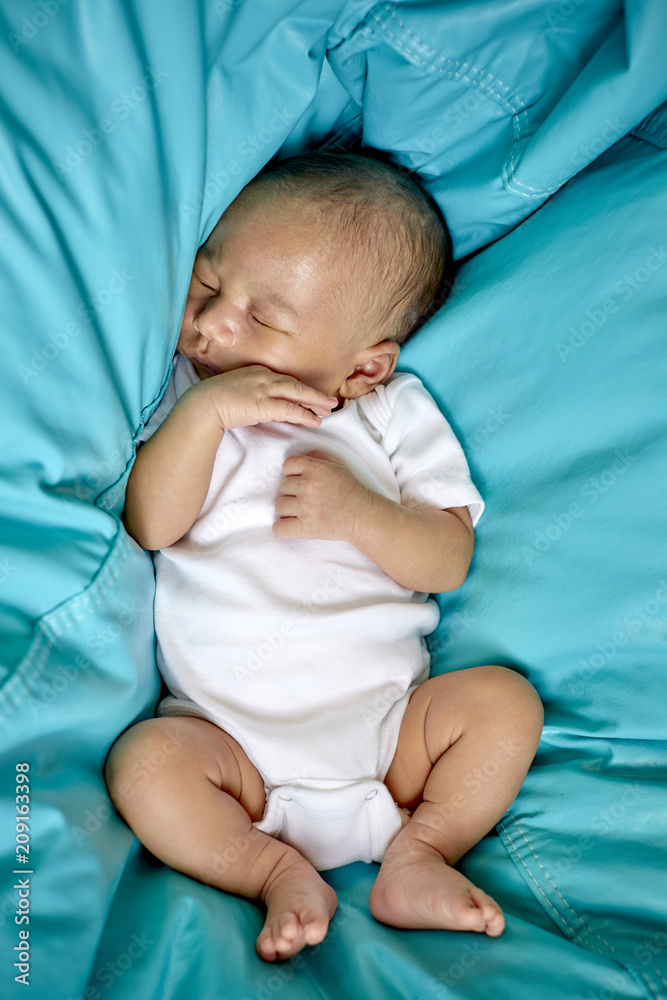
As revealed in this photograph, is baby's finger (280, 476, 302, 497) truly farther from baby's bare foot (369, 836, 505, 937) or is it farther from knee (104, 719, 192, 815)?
baby's bare foot (369, 836, 505, 937)

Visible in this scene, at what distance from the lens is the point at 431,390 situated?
1499mm

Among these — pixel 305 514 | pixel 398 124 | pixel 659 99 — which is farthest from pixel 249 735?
pixel 659 99

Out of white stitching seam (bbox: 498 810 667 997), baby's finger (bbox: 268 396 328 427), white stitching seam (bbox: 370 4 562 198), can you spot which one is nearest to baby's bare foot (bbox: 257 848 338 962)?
white stitching seam (bbox: 498 810 667 997)

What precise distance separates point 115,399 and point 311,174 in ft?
1.90

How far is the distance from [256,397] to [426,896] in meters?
0.80

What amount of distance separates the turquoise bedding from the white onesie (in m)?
0.07

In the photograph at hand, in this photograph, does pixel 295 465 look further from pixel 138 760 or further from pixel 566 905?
pixel 566 905

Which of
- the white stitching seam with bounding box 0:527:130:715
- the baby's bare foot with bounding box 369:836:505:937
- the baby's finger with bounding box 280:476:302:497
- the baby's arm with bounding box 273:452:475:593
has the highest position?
the white stitching seam with bounding box 0:527:130:715

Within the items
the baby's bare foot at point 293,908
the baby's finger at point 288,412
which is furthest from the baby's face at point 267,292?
the baby's bare foot at point 293,908

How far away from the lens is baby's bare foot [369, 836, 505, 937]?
3.34 feet

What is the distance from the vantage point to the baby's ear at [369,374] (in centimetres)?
151

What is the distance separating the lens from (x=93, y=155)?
3.44ft

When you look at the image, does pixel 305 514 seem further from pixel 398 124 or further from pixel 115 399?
pixel 398 124

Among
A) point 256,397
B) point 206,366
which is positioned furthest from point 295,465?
point 206,366
